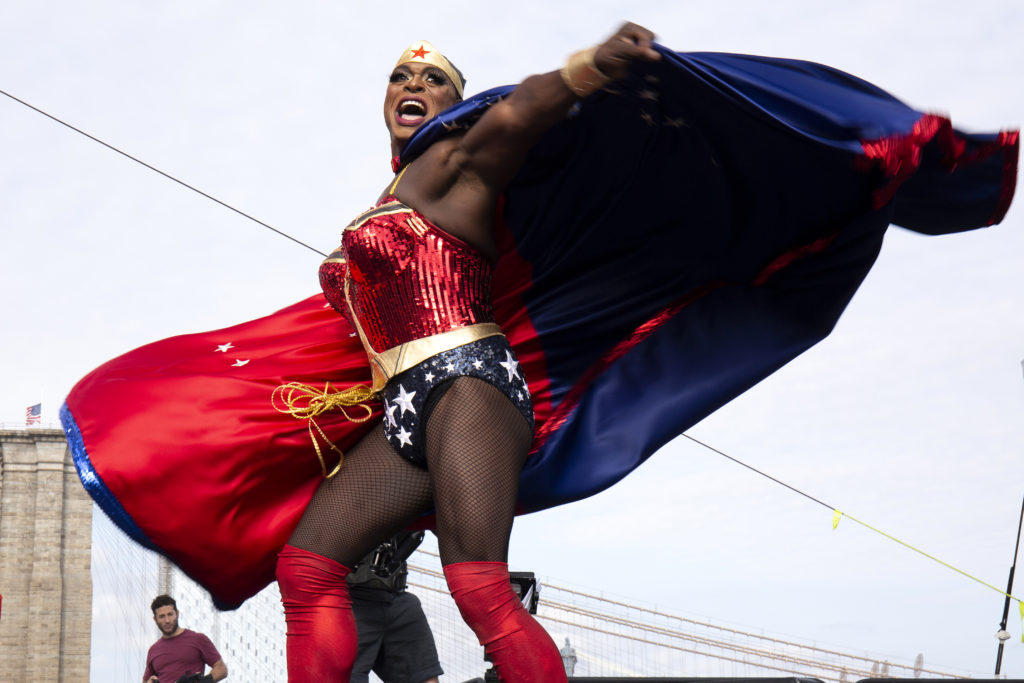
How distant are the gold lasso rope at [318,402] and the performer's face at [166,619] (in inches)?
115

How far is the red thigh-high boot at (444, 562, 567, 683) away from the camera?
1.62 m

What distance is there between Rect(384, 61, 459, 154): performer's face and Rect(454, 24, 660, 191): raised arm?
0.48 meters

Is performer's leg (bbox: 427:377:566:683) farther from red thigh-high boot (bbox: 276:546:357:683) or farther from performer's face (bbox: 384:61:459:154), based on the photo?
performer's face (bbox: 384:61:459:154)

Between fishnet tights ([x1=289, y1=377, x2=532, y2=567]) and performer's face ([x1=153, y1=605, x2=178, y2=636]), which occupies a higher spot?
performer's face ([x1=153, y1=605, x2=178, y2=636])

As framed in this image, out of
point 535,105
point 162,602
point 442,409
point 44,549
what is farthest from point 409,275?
point 44,549

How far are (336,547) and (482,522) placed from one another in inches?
11.1

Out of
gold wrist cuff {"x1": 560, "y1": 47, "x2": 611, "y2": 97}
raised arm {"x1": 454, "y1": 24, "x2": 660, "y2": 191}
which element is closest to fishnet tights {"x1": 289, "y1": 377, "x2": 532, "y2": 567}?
raised arm {"x1": 454, "y1": 24, "x2": 660, "y2": 191}

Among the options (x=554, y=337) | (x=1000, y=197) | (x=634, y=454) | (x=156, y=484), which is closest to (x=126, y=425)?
(x=156, y=484)

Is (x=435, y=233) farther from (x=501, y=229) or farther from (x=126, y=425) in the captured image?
(x=126, y=425)

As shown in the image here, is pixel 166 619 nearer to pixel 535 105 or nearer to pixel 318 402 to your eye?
pixel 318 402

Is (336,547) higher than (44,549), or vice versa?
(44,549)

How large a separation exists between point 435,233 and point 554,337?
0.51 m

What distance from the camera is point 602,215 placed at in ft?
6.91

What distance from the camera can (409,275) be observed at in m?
1.82
